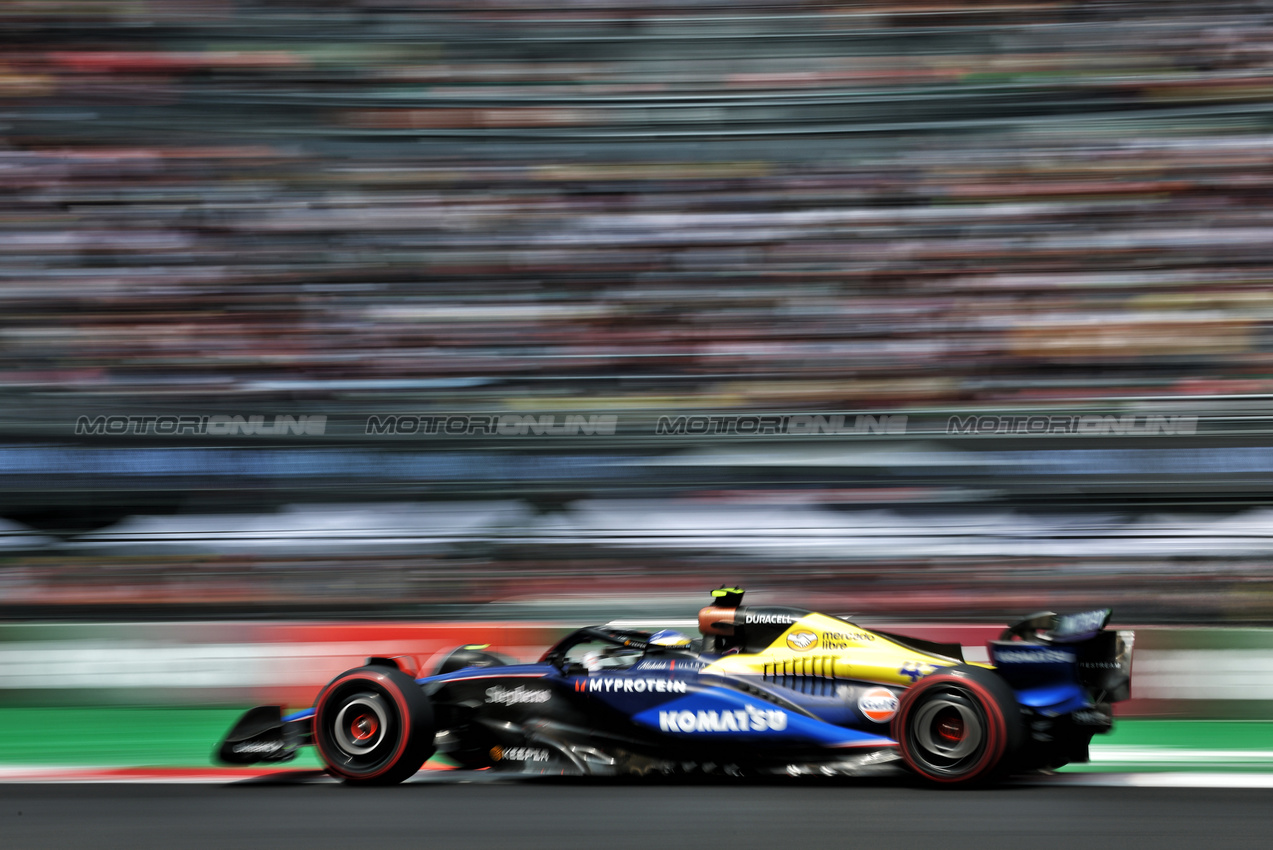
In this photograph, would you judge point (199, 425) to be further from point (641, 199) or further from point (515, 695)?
point (515, 695)

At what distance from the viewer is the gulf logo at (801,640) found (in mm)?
4480

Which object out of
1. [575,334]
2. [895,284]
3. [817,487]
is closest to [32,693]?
[575,334]

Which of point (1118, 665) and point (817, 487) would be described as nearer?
point (1118, 665)

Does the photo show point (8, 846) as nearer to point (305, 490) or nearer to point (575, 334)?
point (305, 490)

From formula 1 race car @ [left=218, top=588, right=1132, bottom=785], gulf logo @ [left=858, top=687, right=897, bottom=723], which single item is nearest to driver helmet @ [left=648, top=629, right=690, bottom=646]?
formula 1 race car @ [left=218, top=588, right=1132, bottom=785]

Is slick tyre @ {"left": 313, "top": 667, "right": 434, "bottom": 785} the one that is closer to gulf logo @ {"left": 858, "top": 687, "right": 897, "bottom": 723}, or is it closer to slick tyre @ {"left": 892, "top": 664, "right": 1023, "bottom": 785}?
gulf logo @ {"left": 858, "top": 687, "right": 897, "bottom": 723}

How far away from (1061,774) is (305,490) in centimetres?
527

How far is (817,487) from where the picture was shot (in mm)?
7934

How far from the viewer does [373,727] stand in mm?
4586

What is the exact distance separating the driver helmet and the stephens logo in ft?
1.48

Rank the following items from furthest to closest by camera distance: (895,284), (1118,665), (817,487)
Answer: (895,284) → (817,487) → (1118,665)

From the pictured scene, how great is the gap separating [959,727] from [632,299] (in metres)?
4.84

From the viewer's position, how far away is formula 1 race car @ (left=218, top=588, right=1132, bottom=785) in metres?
4.21

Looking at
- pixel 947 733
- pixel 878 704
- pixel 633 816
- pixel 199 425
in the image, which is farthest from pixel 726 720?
pixel 199 425
